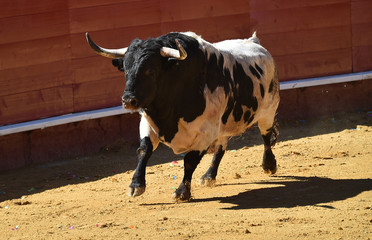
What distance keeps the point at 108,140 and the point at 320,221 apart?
413cm

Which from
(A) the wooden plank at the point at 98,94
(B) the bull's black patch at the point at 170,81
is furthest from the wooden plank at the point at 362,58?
(B) the bull's black patch at the point at 170,81

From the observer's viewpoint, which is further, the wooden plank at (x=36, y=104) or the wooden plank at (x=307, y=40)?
the wooden plank at (x=307, y=40)

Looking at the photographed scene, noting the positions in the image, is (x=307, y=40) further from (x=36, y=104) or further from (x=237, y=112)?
(x=36, y=104)

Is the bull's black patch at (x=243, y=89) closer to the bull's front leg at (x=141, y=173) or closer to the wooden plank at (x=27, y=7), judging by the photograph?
the bull's front leg at (x=141, y=173)

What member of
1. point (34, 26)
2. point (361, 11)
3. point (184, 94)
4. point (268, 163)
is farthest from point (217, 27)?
point (184, 94)

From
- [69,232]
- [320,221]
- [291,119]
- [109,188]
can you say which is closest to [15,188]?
[109,188]

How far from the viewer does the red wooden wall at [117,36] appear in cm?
863

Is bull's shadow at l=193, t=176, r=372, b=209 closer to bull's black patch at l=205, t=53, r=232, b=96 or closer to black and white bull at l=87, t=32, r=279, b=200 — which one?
black and white bull at l=87, t=32, r=279, b=200

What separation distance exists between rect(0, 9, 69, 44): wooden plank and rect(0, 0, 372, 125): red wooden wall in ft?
0.04

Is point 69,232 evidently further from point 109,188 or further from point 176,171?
point 176,171

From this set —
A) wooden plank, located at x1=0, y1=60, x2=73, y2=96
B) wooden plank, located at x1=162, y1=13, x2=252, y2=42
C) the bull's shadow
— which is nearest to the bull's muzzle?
the bull's shadow

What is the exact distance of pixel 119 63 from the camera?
6629 millimetres

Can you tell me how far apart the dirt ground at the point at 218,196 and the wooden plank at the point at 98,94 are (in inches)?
21.2

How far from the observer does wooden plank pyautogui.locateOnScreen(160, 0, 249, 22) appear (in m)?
9.58
